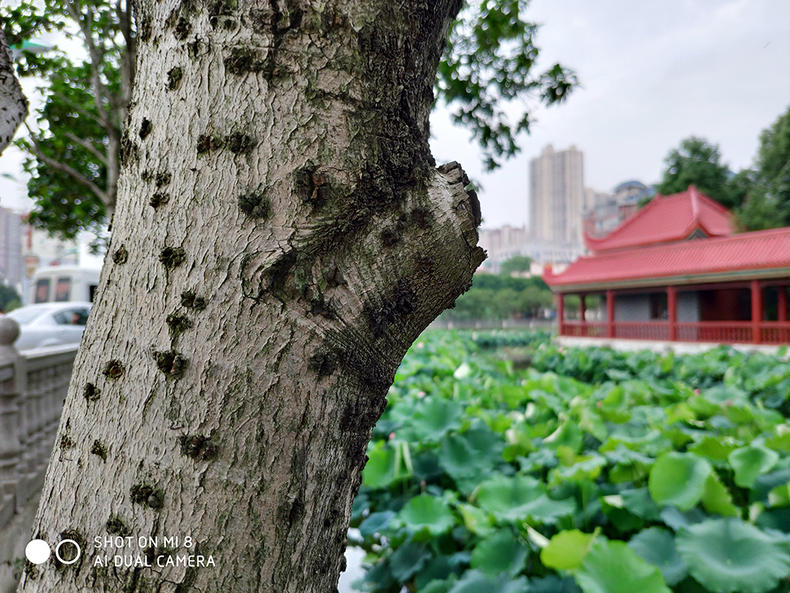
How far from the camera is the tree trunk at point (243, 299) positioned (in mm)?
625

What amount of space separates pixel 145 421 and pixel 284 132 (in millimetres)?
371

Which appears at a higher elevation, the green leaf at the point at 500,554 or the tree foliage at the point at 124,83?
the tree foliage at the point at 124,83

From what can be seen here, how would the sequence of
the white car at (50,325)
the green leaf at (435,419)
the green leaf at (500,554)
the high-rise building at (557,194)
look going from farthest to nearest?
the high-rise building at (557,194) < the white car at (50,325) < the green leaf at (435,419) < the green leaf at (500,554)

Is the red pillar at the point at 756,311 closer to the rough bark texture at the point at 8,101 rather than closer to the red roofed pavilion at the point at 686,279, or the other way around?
the red roofed pavilion at the point at 686,279

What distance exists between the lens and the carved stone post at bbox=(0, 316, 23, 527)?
277 centimetres

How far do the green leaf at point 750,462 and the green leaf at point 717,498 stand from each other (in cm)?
30

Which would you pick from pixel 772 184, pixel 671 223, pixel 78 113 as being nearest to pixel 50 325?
pixel 78 113

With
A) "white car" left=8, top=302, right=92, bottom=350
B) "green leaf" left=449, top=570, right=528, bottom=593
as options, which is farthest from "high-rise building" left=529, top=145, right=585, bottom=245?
"green leaf" left=449, top=570, right=528, bottom=593

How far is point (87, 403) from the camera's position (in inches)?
26.1

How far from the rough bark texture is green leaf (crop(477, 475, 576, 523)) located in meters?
2.02

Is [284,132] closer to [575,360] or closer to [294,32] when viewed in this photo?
[294,32]

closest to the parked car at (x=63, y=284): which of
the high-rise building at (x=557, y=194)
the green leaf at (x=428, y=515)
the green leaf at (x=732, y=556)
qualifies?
the green leaf at (x=428, y=515)

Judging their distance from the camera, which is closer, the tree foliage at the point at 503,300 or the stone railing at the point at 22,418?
the stone railing at the point at 22,418

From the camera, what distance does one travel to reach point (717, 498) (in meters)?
2.09
